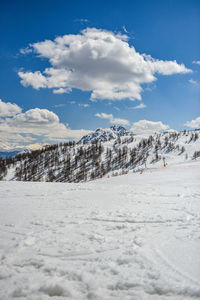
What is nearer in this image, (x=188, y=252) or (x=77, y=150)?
(x=188, y=252)

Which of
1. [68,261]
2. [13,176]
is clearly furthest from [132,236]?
[13,176]

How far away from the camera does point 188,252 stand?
4109 mm

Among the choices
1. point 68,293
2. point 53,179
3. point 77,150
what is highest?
point 77,150

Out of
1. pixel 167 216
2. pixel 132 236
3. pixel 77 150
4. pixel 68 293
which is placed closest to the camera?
pixel 68 293

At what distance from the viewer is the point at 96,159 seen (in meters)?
142

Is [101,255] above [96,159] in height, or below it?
below

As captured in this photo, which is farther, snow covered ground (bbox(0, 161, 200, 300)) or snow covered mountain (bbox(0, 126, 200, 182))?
snow covered mountain (bbox(0, 126, 200, 182))

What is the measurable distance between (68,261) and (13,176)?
14820 cm

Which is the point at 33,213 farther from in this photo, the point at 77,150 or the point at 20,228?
the point at 77,150

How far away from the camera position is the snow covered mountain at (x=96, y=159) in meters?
125

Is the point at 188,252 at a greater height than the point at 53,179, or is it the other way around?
the point at 188,252

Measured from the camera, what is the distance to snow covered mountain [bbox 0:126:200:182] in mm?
124625

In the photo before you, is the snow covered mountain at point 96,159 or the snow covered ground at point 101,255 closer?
the snow covered ground at point 101,255

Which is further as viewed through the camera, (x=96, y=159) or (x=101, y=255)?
(x=96, y=159)
